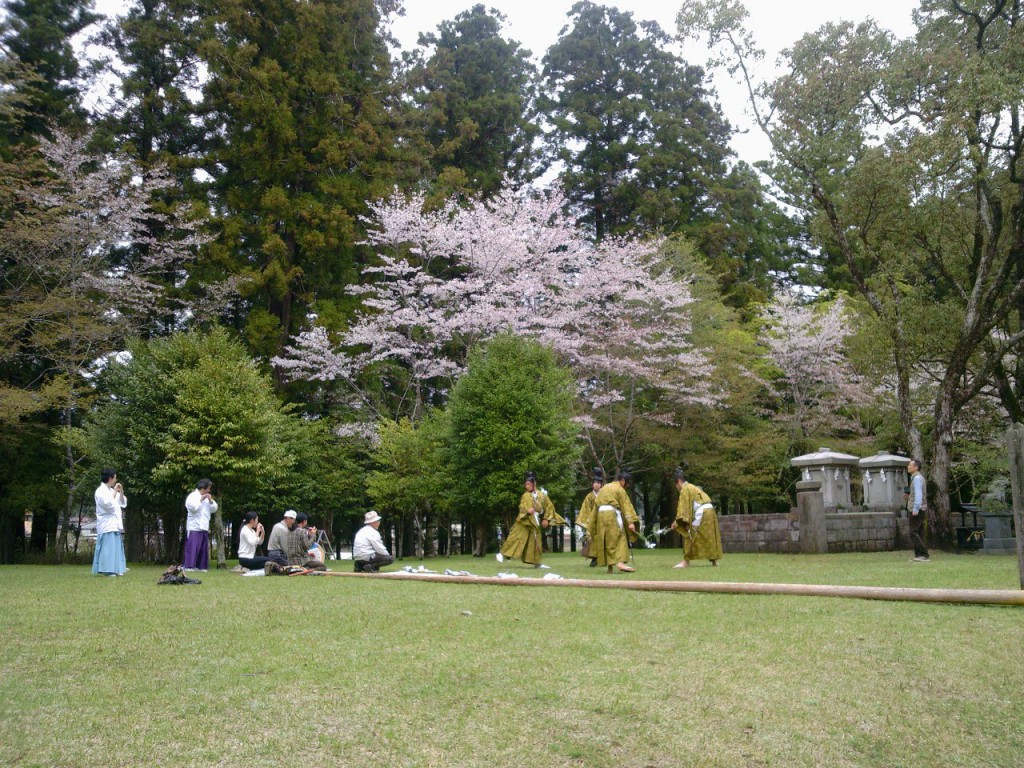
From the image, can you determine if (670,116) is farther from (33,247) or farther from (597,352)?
(33,247)

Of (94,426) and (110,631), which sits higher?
(94,426)

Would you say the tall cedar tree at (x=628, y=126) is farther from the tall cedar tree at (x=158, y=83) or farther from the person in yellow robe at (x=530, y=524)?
the person in yellow robe at (x=530, y=524)

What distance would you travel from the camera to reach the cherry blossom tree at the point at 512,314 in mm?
25469

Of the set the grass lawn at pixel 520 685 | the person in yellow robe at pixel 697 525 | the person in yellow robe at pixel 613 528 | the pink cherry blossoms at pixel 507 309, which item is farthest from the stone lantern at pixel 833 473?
the grass lawn at pixel 520 685

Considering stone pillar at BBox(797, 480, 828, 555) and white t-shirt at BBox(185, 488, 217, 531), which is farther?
stone pillar at BBox(797, 480, 828, 555)

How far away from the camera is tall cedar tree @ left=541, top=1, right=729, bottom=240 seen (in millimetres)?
33844

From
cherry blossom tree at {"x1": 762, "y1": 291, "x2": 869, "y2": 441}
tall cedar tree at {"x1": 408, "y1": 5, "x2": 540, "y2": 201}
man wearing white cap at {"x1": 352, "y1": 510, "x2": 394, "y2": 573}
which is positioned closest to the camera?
man wearing white cap at {"x1": 352, "y1": 510, "x2": 394, "y2": 573}

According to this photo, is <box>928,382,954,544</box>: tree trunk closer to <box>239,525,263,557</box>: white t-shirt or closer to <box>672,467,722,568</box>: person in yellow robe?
<box>672,467,722,568</box>: person in yellow robe

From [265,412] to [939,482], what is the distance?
1389 cm

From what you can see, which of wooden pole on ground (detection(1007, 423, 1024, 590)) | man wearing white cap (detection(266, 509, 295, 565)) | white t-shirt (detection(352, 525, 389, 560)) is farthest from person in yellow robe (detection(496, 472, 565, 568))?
wooden pole on ground (detection(1007, 423, 1024, 590))

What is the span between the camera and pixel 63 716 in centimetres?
437

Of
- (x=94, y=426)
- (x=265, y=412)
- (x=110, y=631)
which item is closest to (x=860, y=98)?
(x=265, y=412)

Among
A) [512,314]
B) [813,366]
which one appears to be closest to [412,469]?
[512,314]

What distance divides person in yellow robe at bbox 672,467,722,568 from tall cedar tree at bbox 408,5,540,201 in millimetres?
17867
